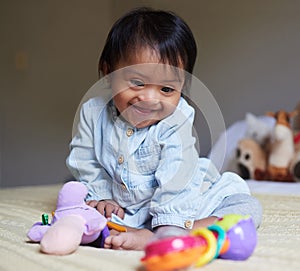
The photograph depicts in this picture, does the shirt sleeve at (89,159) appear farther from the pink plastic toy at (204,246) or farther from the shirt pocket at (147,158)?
the pink plastic toy at (204,246)

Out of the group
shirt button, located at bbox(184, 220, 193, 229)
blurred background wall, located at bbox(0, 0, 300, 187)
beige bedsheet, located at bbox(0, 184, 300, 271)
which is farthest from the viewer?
blurred background wall, located at bbox(0, 0, 300, 187)

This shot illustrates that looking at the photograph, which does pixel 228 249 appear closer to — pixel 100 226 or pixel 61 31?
pixel 100 226

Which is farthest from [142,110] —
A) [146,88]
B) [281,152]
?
[281,152]

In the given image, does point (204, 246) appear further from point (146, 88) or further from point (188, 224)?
point (146, 88)

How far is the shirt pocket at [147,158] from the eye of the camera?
36.5 inches

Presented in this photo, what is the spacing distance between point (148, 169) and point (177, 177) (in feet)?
0.29

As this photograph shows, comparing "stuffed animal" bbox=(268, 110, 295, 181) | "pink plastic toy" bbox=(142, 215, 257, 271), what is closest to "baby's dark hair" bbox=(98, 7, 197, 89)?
"pink plastic toy" bbox=(142, 215, 257, 271)

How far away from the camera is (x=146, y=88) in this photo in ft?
2.90

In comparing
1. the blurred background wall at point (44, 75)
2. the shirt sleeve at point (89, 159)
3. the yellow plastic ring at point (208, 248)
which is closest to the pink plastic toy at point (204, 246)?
the yellow plastic ring at point (208, 248)

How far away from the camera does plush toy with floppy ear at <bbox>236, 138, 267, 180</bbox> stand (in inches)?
75.7

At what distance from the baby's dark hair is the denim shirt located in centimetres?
10

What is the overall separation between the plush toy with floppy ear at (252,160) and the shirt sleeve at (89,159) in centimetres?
102

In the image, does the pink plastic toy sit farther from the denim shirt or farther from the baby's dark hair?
the baby's dark hair

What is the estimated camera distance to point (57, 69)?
10.2 ft
